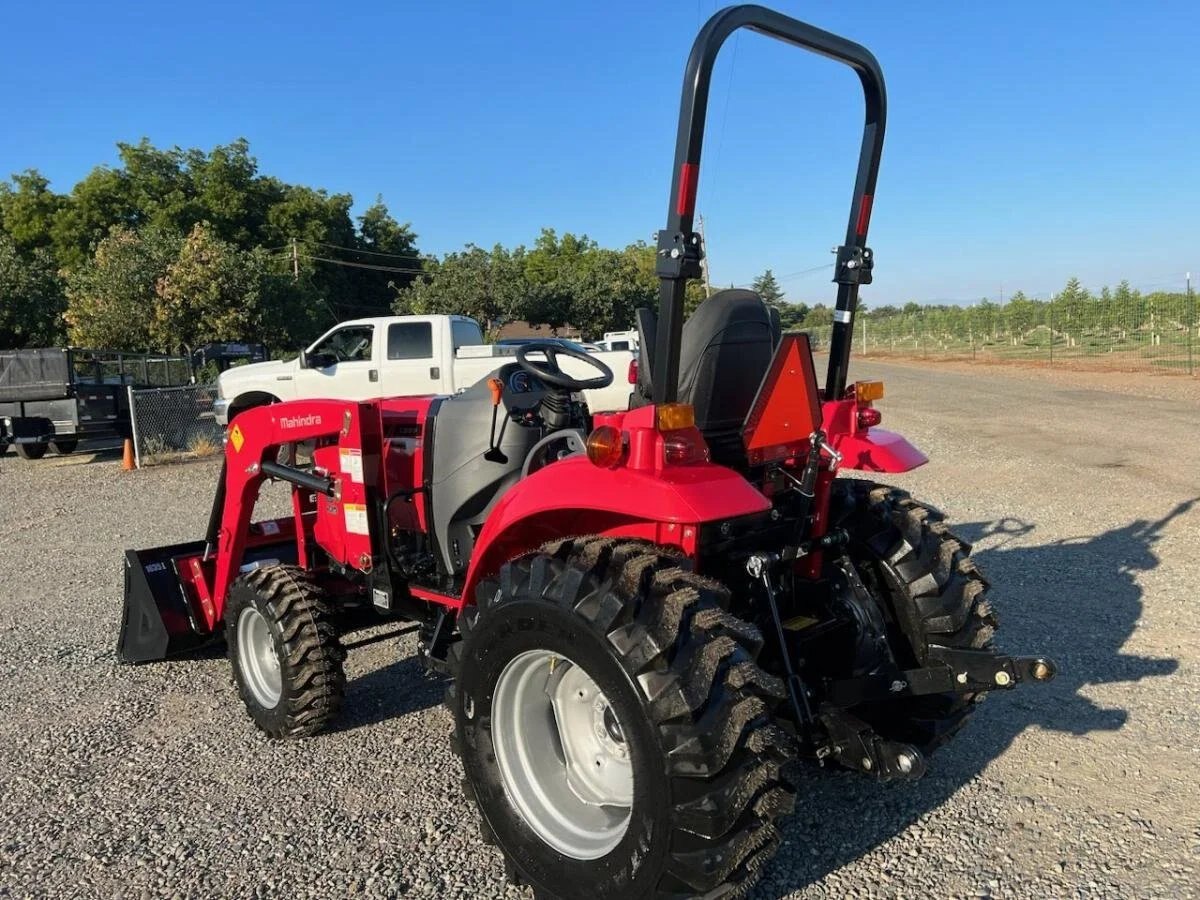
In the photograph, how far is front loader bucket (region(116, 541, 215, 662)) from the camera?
14.7 ft

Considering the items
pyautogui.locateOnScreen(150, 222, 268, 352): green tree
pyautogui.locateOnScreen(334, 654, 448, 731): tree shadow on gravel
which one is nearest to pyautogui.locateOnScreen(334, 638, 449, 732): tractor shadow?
pyautogui.locateOnScreen(334, 654, 448, 731): tree shadow on gravel

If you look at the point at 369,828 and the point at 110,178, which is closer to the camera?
the point at 369,828

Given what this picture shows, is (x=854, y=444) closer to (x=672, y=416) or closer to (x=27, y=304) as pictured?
(x=672, y=416)

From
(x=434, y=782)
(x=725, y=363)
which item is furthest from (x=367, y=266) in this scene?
(x=725, y=363)

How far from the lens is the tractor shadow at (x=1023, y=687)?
2.99 metres

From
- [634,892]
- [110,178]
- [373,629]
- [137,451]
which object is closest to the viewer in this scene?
[634,892]

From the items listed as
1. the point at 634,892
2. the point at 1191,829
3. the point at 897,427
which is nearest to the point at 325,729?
the point at 634,892

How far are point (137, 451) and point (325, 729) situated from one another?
10.6 metres

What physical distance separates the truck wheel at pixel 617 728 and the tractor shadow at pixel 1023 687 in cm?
62

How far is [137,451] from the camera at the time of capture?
12898 millimetres

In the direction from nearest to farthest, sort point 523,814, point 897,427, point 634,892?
point 634,892
point 523,814
point 897,427

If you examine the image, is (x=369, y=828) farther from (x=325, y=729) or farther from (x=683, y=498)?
(x=683, y=498)

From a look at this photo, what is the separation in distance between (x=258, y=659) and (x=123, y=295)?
20.6 m

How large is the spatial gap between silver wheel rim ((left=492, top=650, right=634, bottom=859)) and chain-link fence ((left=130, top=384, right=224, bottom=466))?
1168 centimetres
